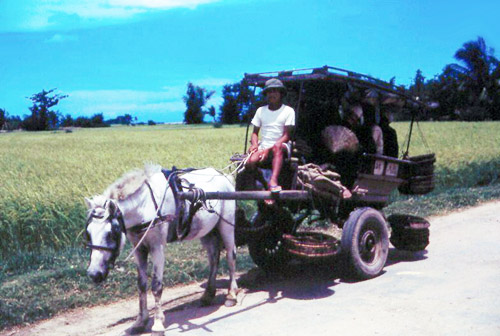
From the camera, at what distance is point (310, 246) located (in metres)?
6.11

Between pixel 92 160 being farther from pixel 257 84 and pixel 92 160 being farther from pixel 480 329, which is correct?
pixel 480 329

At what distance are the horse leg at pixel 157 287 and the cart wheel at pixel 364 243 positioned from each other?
2.50 m

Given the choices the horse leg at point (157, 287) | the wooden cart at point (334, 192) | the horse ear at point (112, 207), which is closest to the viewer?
the horse ear at point (112, 207)

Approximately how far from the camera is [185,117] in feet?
287

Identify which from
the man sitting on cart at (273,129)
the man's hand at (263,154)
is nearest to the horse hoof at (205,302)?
the man sitting on cart at (273,129)

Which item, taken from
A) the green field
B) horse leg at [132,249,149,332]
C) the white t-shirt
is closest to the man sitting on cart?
the white t-shirt

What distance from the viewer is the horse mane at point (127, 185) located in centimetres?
475

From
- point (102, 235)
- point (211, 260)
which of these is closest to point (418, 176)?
point (211, 260)

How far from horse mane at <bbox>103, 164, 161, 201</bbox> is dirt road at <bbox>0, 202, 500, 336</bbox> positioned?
145cm

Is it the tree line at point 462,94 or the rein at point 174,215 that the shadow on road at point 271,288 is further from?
the tree line at point 462,94

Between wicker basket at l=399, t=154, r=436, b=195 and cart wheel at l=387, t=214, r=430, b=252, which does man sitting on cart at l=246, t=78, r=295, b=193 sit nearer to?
cart wheel at l=387, t=214, r=430, b=252

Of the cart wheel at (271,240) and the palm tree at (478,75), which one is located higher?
the palm tree at (478,75)

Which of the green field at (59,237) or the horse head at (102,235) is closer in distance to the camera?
the horse head at (102,235)

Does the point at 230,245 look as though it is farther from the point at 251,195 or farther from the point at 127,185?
the point at 127,185
